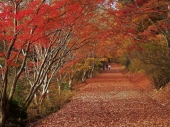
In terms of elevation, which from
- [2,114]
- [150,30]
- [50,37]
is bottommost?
[2,114]

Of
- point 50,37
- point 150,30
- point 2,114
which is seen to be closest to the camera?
point 2,114

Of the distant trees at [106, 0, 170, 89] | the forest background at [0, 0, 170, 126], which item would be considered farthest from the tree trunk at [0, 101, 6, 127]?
the distant trees at [106, 0, 170, 89]

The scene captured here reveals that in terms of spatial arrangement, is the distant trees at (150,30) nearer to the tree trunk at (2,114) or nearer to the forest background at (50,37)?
the forest background at (50,37)

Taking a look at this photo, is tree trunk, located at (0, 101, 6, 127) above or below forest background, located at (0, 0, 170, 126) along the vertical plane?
below

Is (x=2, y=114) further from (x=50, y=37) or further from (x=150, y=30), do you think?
(x=150, y=30)

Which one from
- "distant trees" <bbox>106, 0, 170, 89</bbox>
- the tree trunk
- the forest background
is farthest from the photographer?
"distant trees" <bbox>106, 0, 170, 89</bbox>

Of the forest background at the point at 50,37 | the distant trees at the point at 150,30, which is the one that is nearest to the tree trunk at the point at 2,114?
the forest background at the point at 50,37

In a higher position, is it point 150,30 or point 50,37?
point 150,30

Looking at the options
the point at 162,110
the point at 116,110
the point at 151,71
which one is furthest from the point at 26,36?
the point at 151,71

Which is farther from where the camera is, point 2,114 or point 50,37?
point 50,37

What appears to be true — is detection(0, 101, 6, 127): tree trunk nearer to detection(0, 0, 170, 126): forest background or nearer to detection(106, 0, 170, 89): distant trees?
detection(0, 0, 170, 126): forest background

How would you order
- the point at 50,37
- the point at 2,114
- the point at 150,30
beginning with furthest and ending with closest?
1. the point at 150,30
2. the point at 50,37
3. the point at 2,114

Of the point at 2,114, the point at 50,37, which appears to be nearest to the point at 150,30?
the point at 50,37

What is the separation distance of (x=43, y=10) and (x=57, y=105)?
7.93 m
